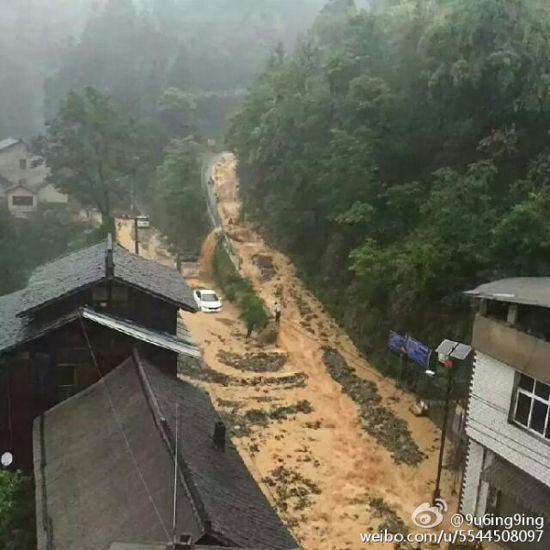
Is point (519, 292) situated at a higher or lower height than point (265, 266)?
higher

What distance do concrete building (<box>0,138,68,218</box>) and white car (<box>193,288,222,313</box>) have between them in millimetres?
20858

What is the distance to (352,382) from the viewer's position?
24.2 metres

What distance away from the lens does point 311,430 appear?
20.8m

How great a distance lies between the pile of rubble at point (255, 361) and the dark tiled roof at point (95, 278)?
7941 mm

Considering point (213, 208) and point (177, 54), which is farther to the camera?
point (177, 54)

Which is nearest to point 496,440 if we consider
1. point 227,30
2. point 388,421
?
point 388,421

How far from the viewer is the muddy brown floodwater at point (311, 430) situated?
16.4m

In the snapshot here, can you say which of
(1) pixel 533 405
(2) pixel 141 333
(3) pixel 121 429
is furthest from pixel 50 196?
(1) pixel 533 405

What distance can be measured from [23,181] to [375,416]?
134 feet

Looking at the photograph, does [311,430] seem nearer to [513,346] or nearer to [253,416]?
[253,416]

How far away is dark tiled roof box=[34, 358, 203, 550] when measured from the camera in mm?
9562

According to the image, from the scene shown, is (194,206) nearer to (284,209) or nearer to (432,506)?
(284,209)

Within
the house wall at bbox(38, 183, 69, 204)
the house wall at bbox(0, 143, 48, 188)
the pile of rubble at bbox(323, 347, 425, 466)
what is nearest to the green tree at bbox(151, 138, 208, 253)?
the house wall at bbox(38, 183, 69, 204)

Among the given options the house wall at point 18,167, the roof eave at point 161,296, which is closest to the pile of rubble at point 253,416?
the roof eave at point 161,296
